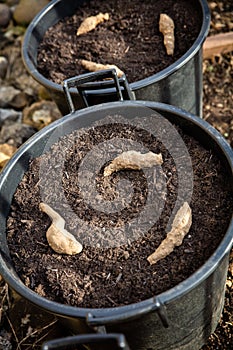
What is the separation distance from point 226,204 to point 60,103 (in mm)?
864

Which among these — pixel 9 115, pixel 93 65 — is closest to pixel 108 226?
pixel 93 65

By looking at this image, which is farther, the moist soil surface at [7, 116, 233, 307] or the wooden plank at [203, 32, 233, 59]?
the wooden plank at [203, 32, 233, 59]

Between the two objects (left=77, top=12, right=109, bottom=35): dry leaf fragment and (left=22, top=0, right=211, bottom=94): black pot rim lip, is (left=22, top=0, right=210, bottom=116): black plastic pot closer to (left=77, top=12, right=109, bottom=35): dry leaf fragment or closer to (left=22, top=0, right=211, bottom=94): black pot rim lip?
(left=22, top=0, right=211, bottom=94): black pot rim lip

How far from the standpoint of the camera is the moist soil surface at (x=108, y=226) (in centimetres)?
140

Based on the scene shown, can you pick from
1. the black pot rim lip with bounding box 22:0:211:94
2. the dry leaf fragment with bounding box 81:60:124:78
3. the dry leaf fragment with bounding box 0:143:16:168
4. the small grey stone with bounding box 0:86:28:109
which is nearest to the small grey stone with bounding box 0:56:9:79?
the small grey stone with bounding box 0:86:28:109

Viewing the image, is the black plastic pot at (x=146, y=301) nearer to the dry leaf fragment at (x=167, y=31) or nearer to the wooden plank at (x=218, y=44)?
the dry leaf fragment at (x=167, y=31)

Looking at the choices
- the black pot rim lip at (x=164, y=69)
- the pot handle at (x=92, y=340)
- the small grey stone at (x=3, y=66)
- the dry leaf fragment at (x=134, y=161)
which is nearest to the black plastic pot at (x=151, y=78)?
the black pot rim lip at (x=164, y=69)

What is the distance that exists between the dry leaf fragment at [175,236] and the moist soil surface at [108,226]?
17 millimetres

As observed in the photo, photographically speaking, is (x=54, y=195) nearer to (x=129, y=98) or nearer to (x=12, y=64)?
(x=129, y=98)

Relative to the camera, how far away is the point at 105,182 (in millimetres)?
1607

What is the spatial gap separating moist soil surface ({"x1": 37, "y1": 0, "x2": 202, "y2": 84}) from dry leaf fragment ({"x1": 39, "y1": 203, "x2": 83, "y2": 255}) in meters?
0.74

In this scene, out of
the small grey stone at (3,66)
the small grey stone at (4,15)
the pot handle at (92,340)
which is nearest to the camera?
the pot handle at (92,340)

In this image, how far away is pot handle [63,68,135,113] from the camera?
1.66m

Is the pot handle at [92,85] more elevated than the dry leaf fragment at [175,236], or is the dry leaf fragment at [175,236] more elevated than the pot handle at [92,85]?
the pot handle at [92,85]
